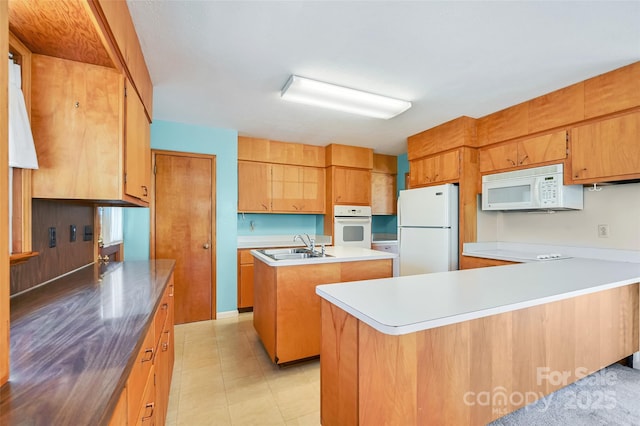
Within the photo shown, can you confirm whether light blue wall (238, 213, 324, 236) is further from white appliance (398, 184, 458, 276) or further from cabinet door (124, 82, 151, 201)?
cabinet door (124, 82, 151, 201)

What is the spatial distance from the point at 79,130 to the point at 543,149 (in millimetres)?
3540

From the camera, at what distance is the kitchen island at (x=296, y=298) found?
7.28 feet

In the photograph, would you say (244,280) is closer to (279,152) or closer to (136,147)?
(279,152)

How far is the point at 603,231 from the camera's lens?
98.7 inches

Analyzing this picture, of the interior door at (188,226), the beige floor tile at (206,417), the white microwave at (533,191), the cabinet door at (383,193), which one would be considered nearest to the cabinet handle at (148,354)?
the beige floor tile at (206,417)

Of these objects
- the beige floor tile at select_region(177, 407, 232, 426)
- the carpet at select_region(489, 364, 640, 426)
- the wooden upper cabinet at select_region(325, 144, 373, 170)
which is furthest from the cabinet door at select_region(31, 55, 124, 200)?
the wooden upper cabinet at select_region(325, 144, 373, 170)

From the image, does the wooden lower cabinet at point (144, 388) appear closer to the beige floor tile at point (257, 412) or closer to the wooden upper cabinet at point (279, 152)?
the beige floor tile at point (257, 412)

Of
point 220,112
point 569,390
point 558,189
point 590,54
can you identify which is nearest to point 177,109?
point 220,112

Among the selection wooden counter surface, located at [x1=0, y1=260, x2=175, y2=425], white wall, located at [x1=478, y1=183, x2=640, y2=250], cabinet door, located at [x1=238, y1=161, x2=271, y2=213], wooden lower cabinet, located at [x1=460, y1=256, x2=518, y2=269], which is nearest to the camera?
wooden counter surface, located at [x1=0, y1=260, x2=175, y2=425]

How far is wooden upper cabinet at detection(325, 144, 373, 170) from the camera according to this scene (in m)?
4.19

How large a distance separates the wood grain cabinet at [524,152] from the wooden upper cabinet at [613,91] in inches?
10.9

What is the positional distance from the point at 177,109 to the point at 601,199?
4.18 m

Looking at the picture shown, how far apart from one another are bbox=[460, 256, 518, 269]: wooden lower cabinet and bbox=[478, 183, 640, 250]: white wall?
0.36 metres

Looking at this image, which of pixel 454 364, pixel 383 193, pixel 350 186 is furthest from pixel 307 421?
pixel 383 193
